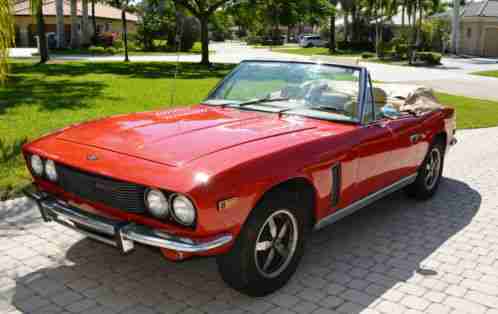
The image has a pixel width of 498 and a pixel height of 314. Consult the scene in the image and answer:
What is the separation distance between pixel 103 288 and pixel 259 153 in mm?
1525

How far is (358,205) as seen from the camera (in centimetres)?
440

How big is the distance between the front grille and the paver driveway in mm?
718

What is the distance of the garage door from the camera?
148ft

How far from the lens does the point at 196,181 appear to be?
9.80 ft

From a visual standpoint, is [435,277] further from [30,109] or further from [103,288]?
[30,109]

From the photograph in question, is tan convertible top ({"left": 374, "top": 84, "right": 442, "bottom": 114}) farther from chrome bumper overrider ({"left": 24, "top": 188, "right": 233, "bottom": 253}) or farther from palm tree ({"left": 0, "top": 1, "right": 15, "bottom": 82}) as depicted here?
palm tree ({"left": 0, "top": 1, "right": 15, "bottom": 82})

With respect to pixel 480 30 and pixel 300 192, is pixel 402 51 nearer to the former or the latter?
pixel 480 30

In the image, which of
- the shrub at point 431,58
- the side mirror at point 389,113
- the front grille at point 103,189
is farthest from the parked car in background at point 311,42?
the front grille at point 103,189

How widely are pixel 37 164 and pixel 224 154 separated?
1572 mm

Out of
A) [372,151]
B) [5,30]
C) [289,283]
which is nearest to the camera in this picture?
[289,283]

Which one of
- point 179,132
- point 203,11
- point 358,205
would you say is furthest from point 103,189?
point 203,11

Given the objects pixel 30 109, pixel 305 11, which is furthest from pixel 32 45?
pixel 30 109

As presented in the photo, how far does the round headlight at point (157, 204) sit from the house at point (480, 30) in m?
47.8

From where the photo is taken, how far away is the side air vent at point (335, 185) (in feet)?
12.9
